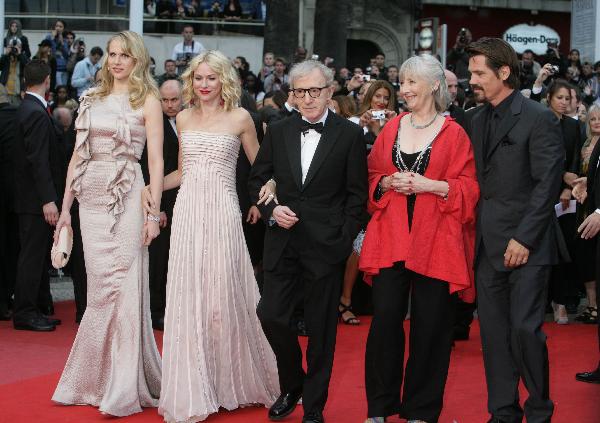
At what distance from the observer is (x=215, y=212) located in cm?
650

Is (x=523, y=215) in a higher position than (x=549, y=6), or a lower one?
lower

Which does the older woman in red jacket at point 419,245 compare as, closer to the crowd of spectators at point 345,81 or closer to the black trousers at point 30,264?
the crowd of spectators at point 345,81

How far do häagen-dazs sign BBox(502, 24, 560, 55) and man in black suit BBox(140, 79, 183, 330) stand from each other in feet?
86.5

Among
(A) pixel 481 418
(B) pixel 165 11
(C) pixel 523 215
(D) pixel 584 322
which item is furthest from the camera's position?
(B) pixel 165 11

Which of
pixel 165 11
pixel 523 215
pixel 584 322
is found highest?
pixel 165 11

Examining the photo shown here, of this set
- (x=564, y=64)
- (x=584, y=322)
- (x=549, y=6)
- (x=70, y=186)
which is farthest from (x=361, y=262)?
(x=549, y=6)

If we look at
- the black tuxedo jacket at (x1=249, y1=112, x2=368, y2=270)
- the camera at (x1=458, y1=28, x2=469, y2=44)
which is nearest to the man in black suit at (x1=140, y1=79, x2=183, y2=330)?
the black tuxedo jacket at (x1=249, y1=112, x2=368, y2=270)

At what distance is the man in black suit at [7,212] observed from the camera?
9.80 meters

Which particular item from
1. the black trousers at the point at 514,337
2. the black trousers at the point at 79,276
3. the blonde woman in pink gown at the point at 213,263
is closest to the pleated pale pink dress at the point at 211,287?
the blonde woman in pink gown at the point at 213,263

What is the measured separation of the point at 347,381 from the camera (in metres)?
7.34

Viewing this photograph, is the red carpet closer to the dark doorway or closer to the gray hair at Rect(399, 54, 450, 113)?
the gray hair at Rect(399, 54, 450, 113)

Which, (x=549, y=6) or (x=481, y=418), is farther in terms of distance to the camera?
(x=549, y=6)

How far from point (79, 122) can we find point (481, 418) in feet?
9.48

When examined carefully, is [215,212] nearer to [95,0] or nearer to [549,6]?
[95,0]
